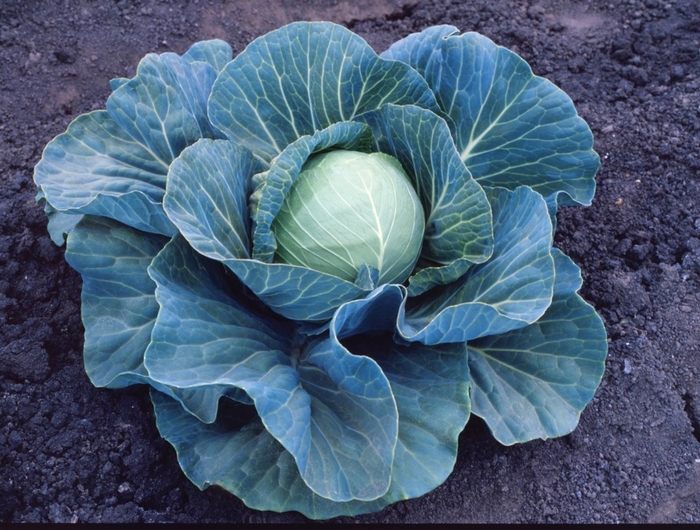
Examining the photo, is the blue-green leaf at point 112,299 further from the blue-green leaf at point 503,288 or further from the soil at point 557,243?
the blue-green leaf at point 503,288

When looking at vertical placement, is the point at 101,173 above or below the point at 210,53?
below

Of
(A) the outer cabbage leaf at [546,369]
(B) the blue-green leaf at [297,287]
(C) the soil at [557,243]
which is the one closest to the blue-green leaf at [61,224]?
(C) the soil at [557,243]

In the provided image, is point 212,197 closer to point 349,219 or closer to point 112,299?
point 349,219

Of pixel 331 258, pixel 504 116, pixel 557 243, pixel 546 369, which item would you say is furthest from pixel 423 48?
pixel 546 369

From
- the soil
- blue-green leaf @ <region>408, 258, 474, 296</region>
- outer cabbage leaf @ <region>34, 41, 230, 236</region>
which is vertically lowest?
the soil

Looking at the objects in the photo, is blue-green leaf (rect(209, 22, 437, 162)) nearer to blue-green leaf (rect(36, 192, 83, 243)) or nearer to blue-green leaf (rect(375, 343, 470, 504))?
→ blue-green leaf (rect(36, 192, 83, 243))

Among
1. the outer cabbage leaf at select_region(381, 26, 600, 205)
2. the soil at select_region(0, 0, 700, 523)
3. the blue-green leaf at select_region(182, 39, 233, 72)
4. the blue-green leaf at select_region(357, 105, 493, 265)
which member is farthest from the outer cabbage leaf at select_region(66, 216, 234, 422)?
the outer cabbage leaf at select_region(381, 26, 600, 205)
